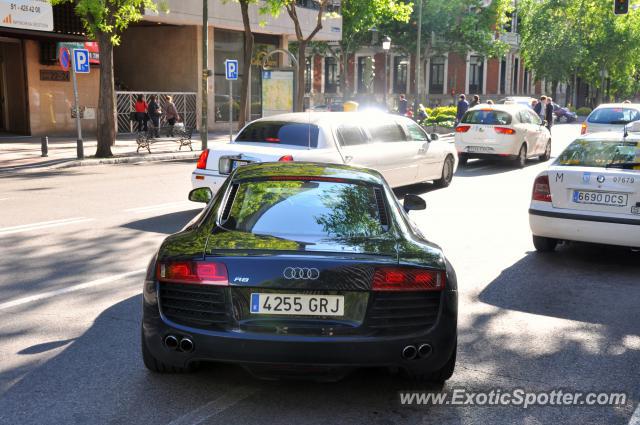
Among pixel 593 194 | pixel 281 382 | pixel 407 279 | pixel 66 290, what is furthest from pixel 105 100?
pixel 407 279

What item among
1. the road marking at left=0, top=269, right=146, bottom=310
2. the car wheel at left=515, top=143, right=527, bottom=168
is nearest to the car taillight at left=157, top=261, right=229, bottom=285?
the road marking at left=0, top=269, right=146, bottom=310

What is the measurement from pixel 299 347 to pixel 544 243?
232 inches

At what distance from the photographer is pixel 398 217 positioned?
5.02m

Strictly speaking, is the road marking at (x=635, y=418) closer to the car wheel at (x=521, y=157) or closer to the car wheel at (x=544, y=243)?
the car wheel at (x=544, y=243)

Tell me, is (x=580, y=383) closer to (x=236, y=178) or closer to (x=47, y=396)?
(x=236, y=178)

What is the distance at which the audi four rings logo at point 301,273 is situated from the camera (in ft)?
13.6

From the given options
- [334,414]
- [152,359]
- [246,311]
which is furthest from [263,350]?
[152,359]

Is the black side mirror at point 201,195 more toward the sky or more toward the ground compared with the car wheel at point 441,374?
more toward the sky

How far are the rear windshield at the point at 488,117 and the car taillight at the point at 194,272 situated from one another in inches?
665

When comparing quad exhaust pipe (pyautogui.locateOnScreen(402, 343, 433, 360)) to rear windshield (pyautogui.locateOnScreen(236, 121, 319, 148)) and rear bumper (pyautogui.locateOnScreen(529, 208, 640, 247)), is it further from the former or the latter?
rear windshield (pyautogui.locateOnScreen(236, 121, 319, 148))

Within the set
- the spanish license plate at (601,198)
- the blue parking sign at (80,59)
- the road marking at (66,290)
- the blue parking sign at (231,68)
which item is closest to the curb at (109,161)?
the blue parking sign at (80,59)

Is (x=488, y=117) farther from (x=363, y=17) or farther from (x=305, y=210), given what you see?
(x=363, y=17)

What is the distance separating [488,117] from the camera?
20.4 metres

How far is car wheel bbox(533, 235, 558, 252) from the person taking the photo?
927cm
